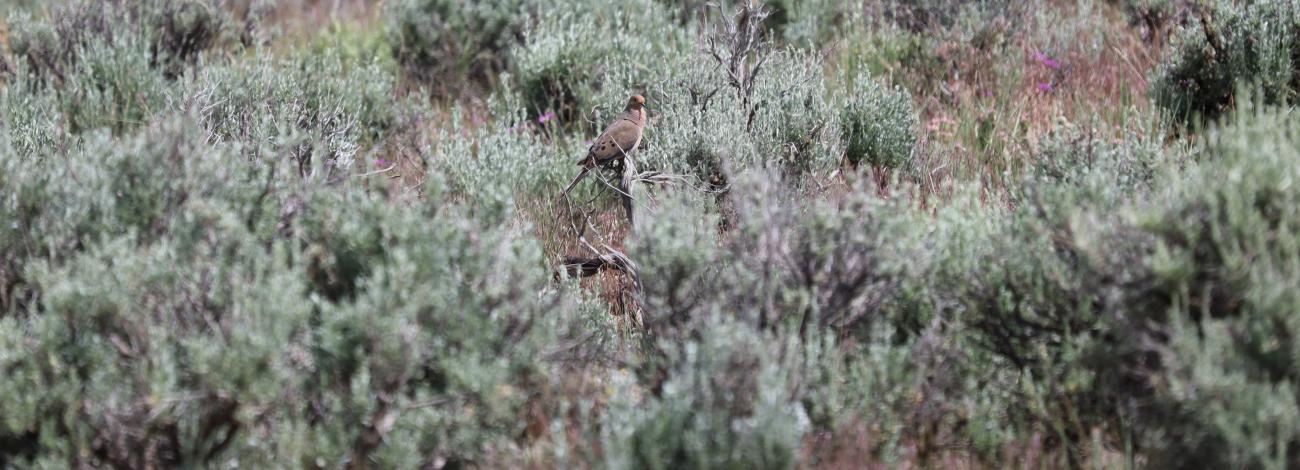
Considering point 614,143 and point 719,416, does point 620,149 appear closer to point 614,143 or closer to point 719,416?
point 614,143

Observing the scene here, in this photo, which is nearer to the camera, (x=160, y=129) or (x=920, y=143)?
(x=160, y=129)

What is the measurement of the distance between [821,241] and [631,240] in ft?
2.02

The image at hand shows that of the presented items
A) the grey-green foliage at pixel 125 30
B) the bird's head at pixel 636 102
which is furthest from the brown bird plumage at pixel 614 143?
the grey-green foliage at pixel 125 30

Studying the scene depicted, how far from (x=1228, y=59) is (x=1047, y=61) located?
1098 mm

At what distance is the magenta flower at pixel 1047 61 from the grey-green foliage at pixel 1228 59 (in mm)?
713

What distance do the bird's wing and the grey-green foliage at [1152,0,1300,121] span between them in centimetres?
283

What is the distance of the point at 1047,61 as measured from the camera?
6699 mm

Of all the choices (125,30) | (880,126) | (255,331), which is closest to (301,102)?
(125,30)

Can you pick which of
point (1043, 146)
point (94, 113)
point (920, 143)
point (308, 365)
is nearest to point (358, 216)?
point (308, 365)

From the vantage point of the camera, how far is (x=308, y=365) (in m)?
3.20

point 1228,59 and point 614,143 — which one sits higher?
point 1228,59

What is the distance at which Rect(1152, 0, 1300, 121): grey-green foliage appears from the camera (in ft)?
18.2

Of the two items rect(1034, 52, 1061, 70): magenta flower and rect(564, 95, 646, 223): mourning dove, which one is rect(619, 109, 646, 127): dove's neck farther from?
rect(1034, 52, 1061, 70): magenta flower

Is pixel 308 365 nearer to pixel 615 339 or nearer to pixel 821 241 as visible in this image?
pixel 615 339
